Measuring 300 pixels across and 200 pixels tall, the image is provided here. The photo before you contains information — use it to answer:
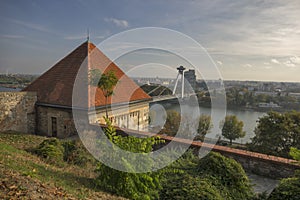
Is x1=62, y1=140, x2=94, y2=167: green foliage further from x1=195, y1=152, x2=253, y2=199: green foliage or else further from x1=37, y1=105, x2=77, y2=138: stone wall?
x1=195, y1=152, x2=253, y2=199: green foliage

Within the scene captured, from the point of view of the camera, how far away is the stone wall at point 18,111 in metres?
8.60

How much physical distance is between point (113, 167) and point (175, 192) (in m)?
1.16

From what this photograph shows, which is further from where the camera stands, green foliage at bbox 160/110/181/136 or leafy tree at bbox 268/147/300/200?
green foliage at bbox 160/110/181/136

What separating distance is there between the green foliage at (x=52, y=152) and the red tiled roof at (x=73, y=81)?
257 cm

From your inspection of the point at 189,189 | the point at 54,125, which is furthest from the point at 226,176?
the point at 54,125

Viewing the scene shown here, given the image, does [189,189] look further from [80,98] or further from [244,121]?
[244,121]

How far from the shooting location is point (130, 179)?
11.7 ft

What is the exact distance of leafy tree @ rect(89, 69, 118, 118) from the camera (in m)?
8.27

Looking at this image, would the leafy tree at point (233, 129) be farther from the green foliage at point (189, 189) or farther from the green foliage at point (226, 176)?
the green foliage at point (189, 189)

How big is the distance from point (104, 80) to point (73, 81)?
239cm

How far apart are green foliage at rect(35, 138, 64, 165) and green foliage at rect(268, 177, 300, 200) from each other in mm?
4900

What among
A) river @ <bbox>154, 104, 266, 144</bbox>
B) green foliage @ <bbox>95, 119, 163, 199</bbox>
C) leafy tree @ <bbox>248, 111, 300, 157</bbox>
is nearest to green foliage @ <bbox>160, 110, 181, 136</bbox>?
river @ <bbox>154, 104, 266, 144</bbox>

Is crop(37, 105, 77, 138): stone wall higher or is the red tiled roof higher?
the red tiled roof

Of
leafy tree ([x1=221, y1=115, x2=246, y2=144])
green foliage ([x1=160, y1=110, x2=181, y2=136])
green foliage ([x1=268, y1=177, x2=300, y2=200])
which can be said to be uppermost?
green foliage ([x1=268, y1=177, x2=300, y2=200])
